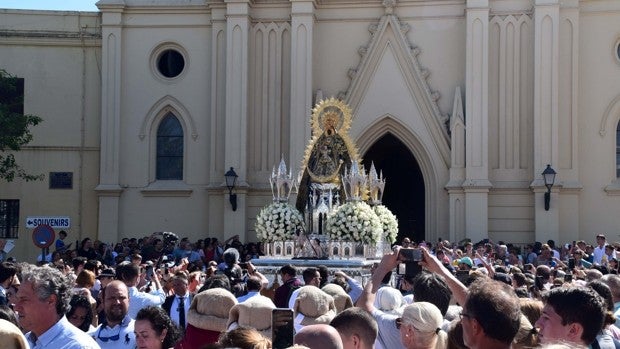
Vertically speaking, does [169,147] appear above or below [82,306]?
above

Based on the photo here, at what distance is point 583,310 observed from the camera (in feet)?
20.1

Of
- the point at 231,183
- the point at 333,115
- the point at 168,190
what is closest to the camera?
the point at 333,115

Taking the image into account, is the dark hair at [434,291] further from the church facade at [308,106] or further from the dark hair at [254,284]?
the church facade at [308,106]

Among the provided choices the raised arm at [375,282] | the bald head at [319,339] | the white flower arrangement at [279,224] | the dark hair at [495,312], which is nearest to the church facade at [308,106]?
the white flower arrangement at [279,224]

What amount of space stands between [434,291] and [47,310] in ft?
9.67

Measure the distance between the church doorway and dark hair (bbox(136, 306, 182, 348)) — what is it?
76.7 feet

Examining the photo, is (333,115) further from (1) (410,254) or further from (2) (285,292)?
(1) (410,254)

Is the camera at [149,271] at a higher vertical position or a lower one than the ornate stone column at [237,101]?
lower

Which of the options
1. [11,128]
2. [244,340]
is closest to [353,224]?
[244,340]

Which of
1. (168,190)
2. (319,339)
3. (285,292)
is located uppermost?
(168,190)

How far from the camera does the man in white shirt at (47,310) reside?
6301 millimetres

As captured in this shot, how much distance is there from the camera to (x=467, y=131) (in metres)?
28.1

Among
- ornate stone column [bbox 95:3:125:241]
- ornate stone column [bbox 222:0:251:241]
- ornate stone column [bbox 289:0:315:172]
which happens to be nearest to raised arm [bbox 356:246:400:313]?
ornate stone column [bbox 289:0:315:172]

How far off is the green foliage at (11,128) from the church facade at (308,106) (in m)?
0.48
